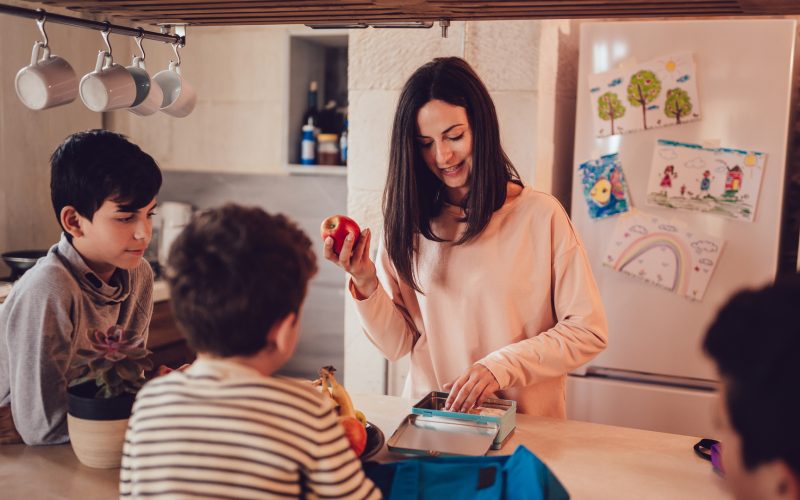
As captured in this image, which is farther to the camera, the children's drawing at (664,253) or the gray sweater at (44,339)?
the children's drawing at (664,253)

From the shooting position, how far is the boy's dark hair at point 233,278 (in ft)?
3.16

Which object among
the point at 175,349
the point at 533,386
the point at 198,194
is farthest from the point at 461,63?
the point at 198,194

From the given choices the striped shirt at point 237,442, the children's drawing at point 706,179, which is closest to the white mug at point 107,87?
the striped shirt at point 237,442

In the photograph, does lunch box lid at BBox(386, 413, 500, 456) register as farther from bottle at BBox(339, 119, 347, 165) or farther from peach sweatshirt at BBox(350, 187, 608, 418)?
bottle at BBox(339, 119, 347, 165)

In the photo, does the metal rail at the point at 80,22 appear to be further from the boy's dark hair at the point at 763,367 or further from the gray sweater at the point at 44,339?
the boy's dark hair at the point at 763,367

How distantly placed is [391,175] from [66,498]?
97 cm

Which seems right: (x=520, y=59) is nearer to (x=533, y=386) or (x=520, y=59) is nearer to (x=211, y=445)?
(x=533, y=386)

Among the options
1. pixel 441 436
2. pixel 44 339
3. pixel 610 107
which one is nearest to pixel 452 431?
pixel 441 436

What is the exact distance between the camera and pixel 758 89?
8.73 feet

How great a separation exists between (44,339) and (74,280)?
0.40 feet

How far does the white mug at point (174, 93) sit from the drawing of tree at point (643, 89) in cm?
162

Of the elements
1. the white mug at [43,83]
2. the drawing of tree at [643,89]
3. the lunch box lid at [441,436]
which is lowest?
the lunch box lid at [441,436]

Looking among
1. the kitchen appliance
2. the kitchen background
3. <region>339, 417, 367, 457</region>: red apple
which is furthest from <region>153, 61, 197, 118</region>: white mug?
the kitchen appliance

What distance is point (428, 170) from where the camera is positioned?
1.88 meters
